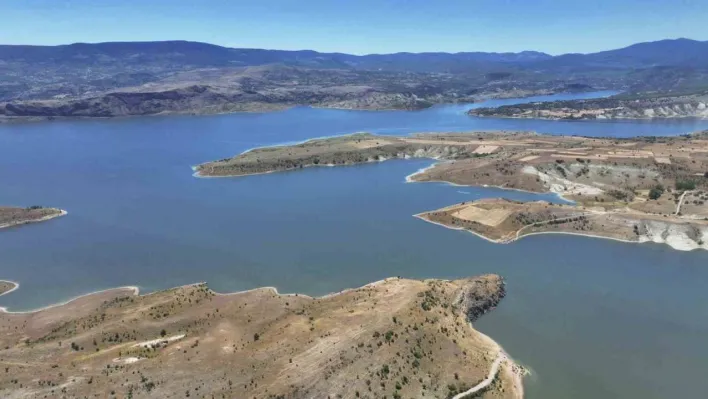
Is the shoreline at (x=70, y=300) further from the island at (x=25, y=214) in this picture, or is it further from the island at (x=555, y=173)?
the island at (x=555, y=173)

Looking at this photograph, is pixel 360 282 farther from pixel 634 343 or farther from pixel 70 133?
pixel 70 133

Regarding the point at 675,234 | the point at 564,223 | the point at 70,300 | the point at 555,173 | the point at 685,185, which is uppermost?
the point at 685,185

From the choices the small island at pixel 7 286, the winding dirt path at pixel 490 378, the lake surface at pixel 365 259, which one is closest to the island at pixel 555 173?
the lake surface at pixel 365 259

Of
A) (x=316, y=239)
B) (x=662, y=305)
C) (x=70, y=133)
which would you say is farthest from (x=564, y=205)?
(x=70, y=133)

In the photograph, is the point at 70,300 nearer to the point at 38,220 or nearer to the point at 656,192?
the point at 38,220

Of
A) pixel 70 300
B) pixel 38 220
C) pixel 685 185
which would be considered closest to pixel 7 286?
pixel 70 300

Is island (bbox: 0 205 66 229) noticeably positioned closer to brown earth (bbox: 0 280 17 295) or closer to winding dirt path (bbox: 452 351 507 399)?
brown earth (bbox: 0 280 17 295)
